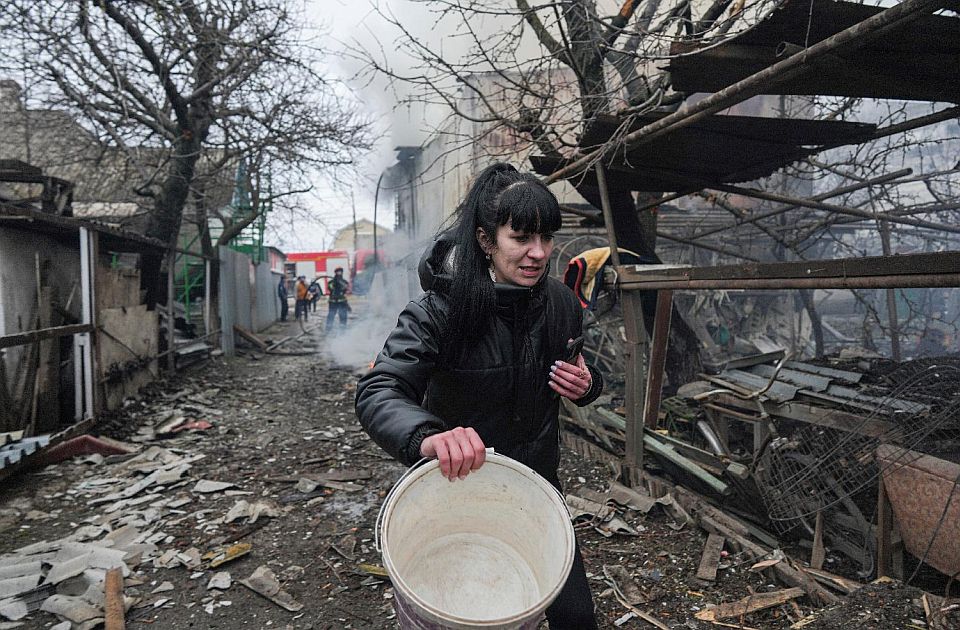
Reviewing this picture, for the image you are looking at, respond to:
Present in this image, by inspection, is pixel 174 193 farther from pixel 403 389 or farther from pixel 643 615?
pixel 643 615

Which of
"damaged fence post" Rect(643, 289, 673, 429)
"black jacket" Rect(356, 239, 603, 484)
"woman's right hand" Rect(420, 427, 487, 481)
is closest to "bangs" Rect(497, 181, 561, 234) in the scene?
"black jacket" Rect(356, 239, 603, 484)

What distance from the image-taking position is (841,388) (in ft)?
15.6

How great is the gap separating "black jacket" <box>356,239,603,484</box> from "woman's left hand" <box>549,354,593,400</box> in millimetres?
108

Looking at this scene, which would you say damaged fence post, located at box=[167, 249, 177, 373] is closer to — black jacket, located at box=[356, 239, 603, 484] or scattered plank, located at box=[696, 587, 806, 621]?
black jacket, located at box=[356, 239, 603, 484]

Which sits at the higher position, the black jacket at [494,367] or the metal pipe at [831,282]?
the metal pipe at [831,282]

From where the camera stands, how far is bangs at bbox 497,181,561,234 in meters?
1.78

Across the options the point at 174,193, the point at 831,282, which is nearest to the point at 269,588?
the point at 831,282

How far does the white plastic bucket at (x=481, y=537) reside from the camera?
1476 mm

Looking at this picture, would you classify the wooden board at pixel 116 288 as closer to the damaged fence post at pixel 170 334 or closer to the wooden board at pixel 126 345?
the wooden board at pixel 126 345

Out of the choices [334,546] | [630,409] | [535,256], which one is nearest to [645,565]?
[630,409]

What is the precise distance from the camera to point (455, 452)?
1.38 m

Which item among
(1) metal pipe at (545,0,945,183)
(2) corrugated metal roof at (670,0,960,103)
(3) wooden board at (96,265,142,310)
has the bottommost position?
(3) wooden board at (96,265,142,310)

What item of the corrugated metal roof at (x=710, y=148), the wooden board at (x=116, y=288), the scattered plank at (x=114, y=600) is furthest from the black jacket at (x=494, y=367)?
the wooden board at (x=116, y=288)

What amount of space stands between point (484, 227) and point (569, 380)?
24.3 inches
